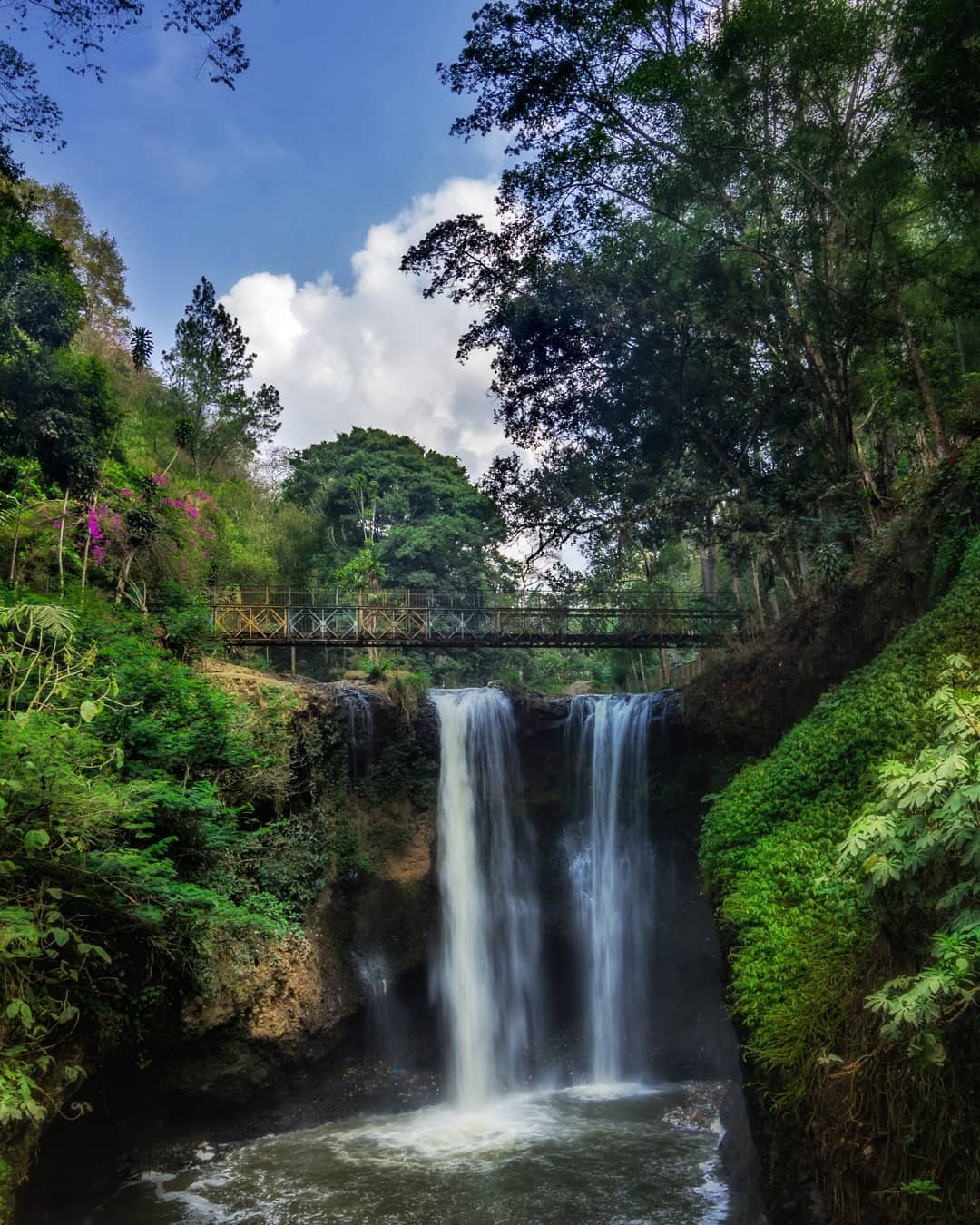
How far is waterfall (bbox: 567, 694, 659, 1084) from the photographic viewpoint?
12.3 m

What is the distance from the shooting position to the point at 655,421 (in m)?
12.7

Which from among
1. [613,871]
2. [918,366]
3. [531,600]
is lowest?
[613,871]

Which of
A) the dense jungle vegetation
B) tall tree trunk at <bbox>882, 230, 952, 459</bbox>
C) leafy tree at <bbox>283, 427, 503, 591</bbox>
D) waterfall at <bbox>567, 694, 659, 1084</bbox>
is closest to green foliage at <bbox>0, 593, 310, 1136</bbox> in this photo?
the dense jungle vegetation

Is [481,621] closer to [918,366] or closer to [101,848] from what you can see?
[918,366]

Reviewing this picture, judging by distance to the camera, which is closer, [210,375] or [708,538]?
[708,538]

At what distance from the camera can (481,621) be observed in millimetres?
14766

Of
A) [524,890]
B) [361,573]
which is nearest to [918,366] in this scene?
[524,890]

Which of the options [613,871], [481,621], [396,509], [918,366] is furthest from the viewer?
[396,509]

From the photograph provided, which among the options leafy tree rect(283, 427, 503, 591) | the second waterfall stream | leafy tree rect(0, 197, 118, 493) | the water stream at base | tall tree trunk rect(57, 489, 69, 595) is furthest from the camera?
leafy tree rect(283, 427, 503, 591)

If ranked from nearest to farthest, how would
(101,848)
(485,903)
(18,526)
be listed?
(101,848) → (18,526) → (485,903)

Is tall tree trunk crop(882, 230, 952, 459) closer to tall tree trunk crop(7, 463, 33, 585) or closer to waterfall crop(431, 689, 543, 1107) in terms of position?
waterfall crop(431, 689, 543, 1107)

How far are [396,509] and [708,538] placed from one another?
17.4 m

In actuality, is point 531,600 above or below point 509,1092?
above

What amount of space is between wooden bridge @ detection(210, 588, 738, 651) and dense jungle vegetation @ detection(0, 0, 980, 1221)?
754 mm
